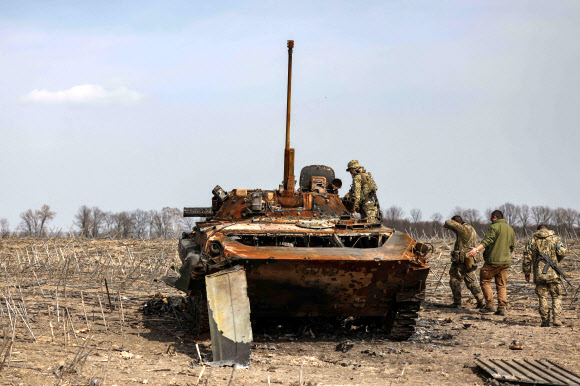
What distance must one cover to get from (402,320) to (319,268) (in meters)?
1.46

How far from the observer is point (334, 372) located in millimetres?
6477

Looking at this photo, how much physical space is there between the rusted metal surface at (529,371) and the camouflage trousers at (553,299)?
2.75 m

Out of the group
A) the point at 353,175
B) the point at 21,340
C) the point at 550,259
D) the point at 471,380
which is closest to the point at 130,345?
the point at 21,340

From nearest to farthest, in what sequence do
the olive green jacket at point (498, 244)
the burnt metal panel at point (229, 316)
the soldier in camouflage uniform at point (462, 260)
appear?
the burnt metal panel at point (229, 316)
the olive green jacket at point (498, 244)
the soldier in camouflage uniform at point (462, 260)

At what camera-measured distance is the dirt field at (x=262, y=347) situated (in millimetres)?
6035

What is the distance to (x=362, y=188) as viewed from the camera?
11.2 meters

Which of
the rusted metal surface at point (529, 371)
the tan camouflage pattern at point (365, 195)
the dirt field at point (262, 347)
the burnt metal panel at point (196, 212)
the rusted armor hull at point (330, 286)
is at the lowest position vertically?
the dirt field at point (262, 347)

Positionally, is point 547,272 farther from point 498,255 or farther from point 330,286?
point 330,286

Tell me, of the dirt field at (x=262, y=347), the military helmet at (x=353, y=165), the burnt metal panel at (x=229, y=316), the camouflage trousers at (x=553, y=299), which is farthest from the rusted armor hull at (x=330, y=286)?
the military helmet at (x=353, y=165)

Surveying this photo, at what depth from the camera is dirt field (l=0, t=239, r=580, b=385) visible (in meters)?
6.04

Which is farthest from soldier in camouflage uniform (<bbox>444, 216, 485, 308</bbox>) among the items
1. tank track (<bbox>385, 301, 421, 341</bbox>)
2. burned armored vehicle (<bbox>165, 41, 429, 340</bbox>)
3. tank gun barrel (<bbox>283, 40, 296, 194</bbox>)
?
tank track (<bbox>385, 301, 421, 341</bbox>)

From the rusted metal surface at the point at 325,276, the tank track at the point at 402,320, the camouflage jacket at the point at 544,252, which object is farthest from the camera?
the camouflage jacket at the point at 544,252

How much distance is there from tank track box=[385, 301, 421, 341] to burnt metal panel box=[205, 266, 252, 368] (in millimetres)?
1951

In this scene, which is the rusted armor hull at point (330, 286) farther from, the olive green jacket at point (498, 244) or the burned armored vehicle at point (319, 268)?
the olive green jacket at point (498, 244)
